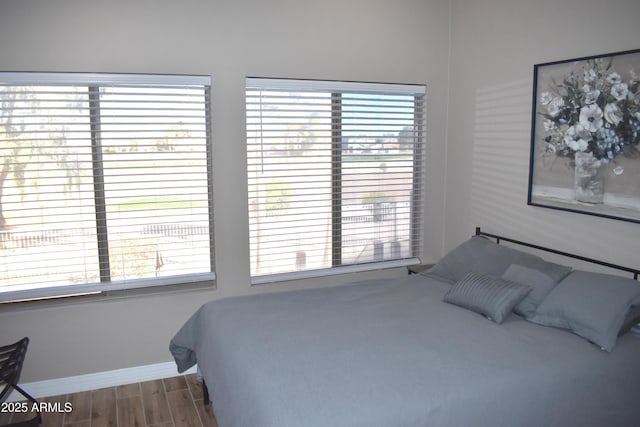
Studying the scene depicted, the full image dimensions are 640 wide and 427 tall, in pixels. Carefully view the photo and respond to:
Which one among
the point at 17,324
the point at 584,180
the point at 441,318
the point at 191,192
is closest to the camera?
the point at 441,318

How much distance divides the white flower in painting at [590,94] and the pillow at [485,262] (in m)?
0.98

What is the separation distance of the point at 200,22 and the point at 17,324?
2.33 metres

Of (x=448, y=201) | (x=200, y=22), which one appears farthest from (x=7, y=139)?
(x=448, y=201)

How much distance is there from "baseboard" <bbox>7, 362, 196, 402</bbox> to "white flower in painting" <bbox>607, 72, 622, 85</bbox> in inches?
132

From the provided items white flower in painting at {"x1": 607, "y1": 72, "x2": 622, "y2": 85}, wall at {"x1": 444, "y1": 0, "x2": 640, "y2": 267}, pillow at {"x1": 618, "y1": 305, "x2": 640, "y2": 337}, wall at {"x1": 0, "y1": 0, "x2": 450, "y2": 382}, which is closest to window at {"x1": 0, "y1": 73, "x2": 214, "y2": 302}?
wall at {"x1": 0, "y1": 0, "x2": 450, "y2": 382}

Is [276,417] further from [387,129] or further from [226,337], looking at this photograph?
[387,129]

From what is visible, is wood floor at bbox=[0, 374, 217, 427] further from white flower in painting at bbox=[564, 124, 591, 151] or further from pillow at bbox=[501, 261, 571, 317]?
white flower in painting at bbox=[564, 124, 591, 151]

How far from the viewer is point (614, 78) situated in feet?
9.32

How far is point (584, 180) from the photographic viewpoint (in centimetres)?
306

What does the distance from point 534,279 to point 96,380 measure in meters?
2.94

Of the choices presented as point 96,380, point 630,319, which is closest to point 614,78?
point 630,319

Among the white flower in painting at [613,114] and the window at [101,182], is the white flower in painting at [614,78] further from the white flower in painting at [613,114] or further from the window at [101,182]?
the window at [101,182]

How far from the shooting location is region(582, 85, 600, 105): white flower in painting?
2953 mm

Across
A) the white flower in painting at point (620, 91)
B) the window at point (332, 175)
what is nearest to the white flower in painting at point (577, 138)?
the white flower in painting at point (620, 91)
